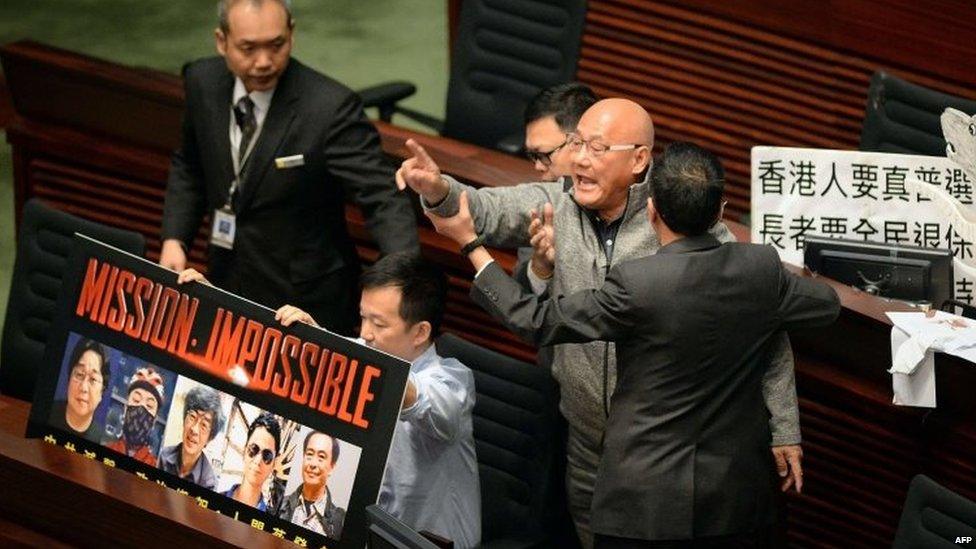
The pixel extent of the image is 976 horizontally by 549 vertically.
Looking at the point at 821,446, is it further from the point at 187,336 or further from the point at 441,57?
the point at 441,57

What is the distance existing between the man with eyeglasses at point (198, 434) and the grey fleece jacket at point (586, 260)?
0.54 meters

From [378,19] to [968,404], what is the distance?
4.78 meters

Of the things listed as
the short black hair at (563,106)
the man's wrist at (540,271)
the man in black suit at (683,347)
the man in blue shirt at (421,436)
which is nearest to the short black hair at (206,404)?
the man in blue shirt at (421,436)

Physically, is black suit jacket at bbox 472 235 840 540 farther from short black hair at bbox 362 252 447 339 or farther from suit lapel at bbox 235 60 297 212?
suit lapel at bbox 235 60 297 212

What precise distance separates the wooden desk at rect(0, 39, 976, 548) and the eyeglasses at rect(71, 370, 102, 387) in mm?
1209

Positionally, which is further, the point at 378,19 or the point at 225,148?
the point at 378,19

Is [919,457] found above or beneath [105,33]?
beneath

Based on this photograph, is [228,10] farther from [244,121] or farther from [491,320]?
[491,320]

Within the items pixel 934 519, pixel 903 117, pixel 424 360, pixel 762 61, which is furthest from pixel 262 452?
pixel 762 61

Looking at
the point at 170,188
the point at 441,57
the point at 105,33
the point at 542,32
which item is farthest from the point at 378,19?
the point at 170,188

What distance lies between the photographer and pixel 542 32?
5.03 meters

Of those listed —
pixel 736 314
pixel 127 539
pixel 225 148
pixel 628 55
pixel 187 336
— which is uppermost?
pixel 628 55

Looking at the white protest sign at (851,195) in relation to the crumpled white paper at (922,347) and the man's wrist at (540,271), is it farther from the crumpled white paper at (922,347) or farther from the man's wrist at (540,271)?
the man's wrist at (540,271)

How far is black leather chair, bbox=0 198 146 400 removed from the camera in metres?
3.99
